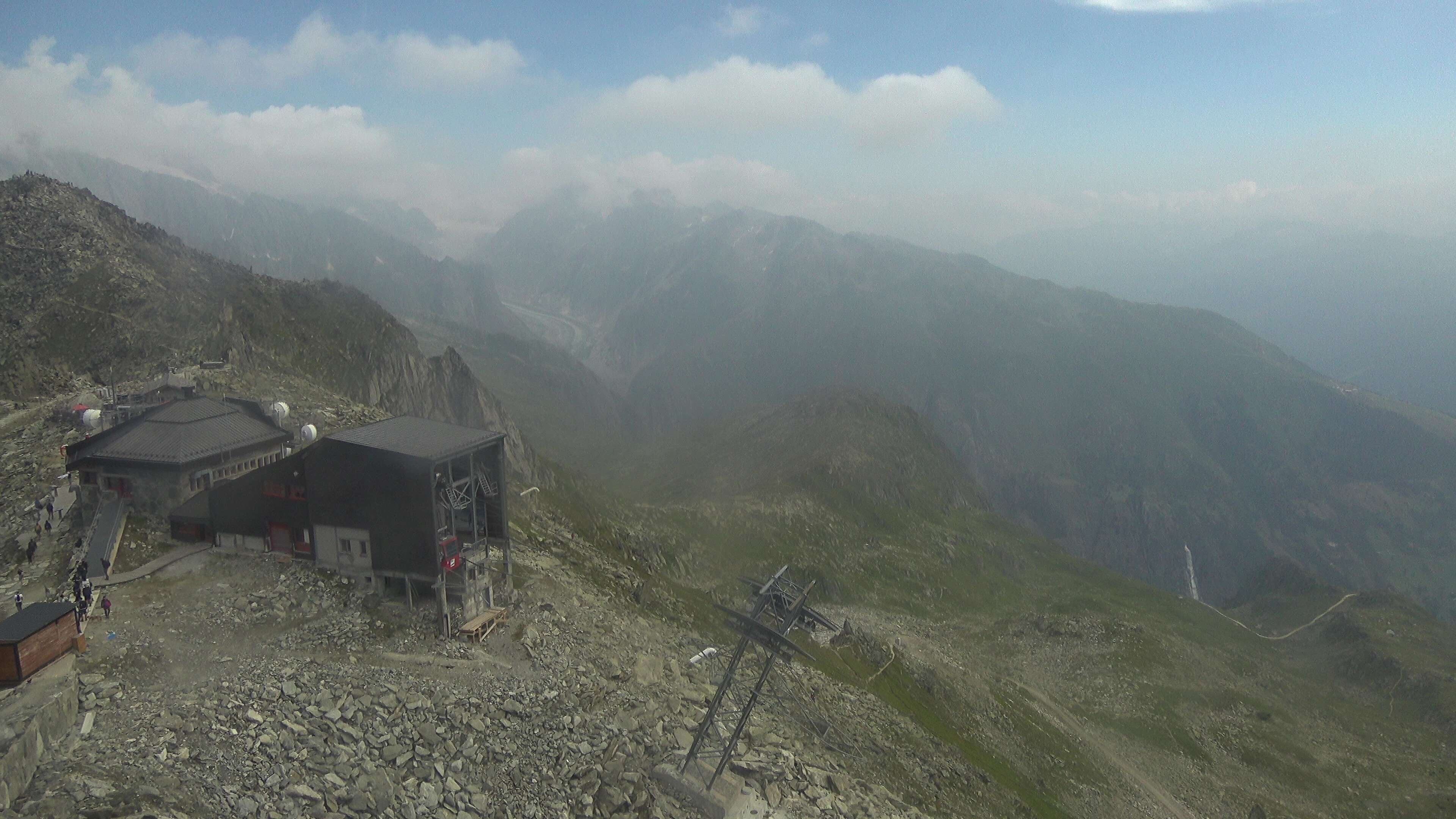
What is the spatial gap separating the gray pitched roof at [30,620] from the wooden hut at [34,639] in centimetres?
1

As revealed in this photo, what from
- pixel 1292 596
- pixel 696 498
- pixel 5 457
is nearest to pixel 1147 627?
pixel 1292 596

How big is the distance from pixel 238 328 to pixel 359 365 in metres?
21.6

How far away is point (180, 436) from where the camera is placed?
4525 centimetres

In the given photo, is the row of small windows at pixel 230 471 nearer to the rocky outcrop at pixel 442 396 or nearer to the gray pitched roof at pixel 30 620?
the gray pitched roof at pixel 30 620

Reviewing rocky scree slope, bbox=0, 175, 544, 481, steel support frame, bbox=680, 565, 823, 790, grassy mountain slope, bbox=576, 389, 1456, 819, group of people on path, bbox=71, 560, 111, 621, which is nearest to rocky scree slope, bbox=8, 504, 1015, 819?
group of people on path, bbox=71, 560, 111, 621

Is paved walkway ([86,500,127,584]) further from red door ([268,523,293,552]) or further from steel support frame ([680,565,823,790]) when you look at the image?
steel support frame ([680,565,823,790])

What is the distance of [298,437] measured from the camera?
61531 millimetres

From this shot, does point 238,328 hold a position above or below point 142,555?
above

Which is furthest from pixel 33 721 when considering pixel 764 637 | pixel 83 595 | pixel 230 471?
pixel 230 471

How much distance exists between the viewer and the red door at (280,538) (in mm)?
40406

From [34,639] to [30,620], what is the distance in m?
0.93

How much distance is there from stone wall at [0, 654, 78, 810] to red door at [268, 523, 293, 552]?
41.8ft

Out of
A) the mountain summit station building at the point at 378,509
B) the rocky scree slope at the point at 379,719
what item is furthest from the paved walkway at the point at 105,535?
the rocky scree slope at the point at 379,719

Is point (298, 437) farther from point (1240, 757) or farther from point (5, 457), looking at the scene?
point (1240, 757)
